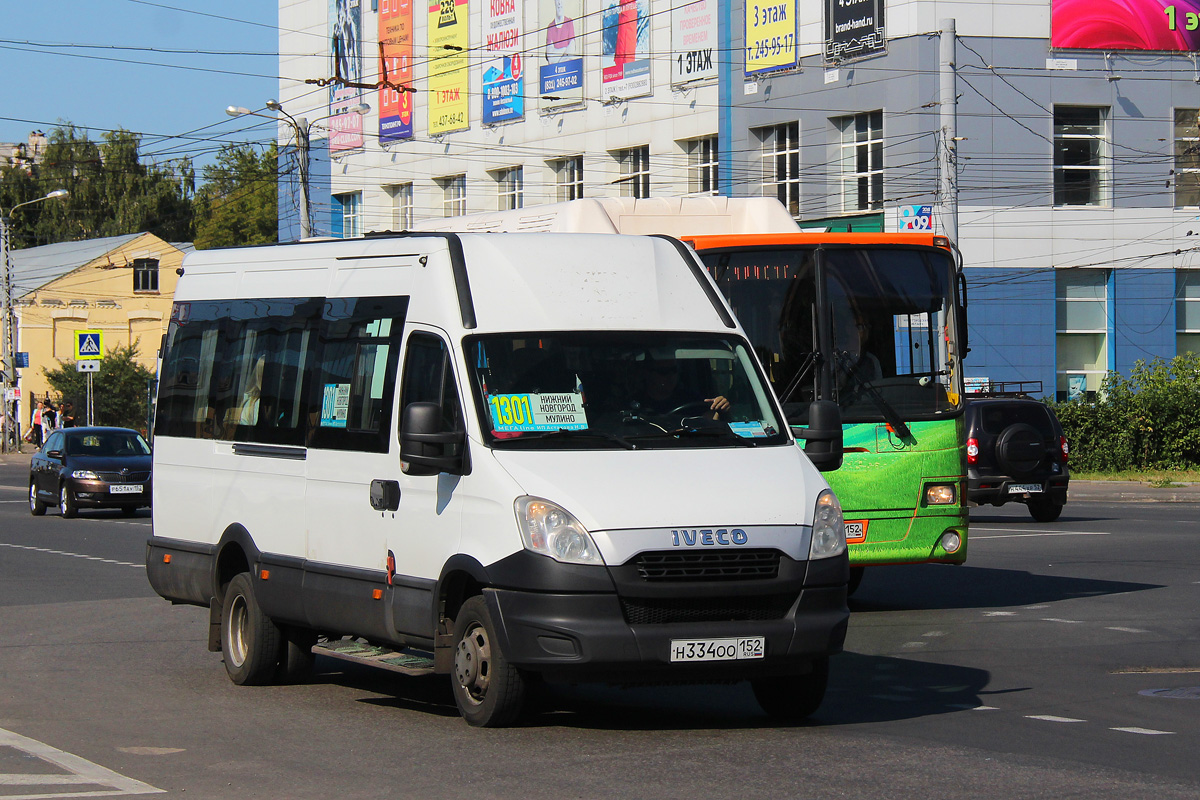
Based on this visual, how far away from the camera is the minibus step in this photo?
31.4ft

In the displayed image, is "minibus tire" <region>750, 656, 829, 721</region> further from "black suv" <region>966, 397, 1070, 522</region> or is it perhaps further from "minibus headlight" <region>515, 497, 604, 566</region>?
"black suv" <region>966, 397, 1070, 522</region>

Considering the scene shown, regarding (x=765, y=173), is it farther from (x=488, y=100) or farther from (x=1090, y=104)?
(x=488, y=100)

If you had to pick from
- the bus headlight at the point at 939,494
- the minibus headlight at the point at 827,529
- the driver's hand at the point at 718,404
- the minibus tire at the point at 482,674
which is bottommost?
the minibus tire at the point at 482,674

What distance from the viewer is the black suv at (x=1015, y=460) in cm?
2406

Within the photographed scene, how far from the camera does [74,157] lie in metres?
104

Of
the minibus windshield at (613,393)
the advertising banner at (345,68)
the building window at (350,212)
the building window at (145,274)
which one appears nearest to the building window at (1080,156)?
the advertising banner at (345,68)

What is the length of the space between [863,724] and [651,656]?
4.56 ft

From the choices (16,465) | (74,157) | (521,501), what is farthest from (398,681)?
(74,157)

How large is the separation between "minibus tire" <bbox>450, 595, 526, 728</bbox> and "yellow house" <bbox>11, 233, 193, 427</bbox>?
7357 centimetres

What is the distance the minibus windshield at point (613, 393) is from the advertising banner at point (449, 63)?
56989mm

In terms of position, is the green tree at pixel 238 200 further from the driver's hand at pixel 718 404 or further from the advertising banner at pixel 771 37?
the driver's hand at pixel 718 404

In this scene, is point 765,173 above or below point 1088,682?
above

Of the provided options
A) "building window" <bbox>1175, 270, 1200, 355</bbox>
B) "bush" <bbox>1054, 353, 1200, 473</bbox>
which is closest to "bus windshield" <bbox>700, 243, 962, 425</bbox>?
"bush" <bbox>1054, 353, 1200, 473</bbox>

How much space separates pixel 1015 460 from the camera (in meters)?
24.2
